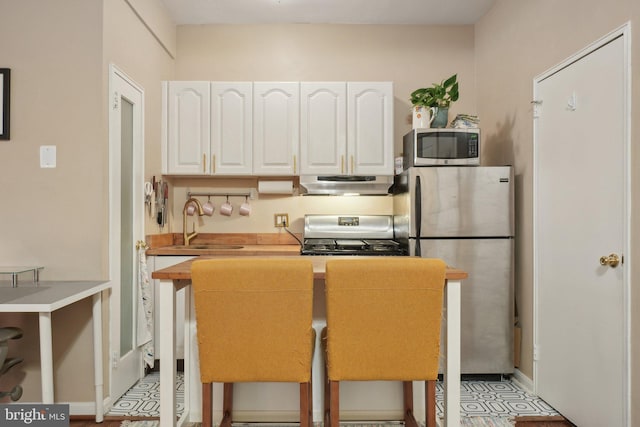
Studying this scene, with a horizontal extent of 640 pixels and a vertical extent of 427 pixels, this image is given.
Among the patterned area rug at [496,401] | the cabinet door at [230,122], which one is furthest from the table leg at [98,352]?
the patterned area rug at [496,401]

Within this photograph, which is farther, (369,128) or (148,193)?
(369,128)

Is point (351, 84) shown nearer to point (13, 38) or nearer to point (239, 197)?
point (239, 197)

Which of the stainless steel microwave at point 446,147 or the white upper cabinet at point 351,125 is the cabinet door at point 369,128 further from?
the stainless steel microwave at point 446,147

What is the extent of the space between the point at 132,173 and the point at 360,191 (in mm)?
1779

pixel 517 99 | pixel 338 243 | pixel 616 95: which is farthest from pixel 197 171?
pixel 616 95

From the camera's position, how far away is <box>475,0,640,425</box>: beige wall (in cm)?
202


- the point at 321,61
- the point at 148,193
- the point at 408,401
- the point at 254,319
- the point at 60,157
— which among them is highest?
the point at 321,61

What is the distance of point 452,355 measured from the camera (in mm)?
1916

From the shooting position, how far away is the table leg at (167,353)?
191cm

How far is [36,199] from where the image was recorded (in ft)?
7.97

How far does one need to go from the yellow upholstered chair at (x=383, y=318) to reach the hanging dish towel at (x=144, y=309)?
1.70 m

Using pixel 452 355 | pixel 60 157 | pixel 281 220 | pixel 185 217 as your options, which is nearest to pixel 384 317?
pixel 452 355

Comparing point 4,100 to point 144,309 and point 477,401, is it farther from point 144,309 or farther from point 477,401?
point 477,401

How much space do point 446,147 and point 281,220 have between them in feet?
5.15
